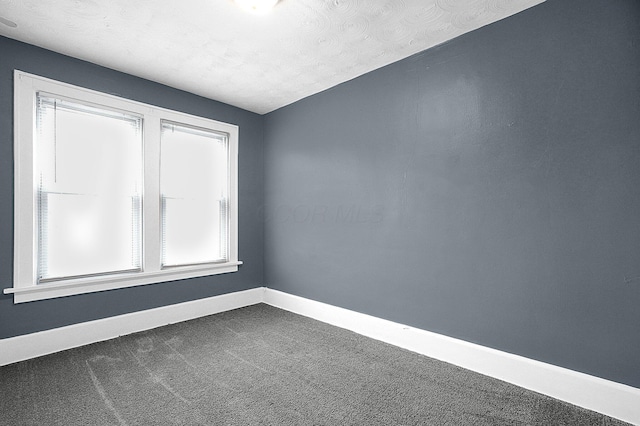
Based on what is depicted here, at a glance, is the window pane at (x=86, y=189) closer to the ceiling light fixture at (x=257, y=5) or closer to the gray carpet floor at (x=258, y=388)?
the gray carpet floor at (x=258, y=388)

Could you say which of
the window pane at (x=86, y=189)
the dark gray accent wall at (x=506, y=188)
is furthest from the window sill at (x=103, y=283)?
the dark gray accent wall at (x=506, y=188)

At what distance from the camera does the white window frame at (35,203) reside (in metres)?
2.60

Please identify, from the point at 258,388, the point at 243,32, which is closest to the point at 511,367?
the point at 258,388

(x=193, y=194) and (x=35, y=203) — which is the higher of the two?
(x=193, y=194)

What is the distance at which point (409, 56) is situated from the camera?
A: 9.34 feet

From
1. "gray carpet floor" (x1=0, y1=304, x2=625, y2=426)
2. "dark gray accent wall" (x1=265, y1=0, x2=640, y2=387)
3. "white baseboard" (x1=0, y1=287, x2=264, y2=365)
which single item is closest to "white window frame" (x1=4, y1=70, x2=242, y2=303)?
"white baseboard" (x1=0, y1=287, x2=264, y2=365)

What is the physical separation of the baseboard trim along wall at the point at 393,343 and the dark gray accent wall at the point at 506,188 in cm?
8

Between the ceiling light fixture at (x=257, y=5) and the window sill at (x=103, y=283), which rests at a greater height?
the ceiling light fixture at (x=257, y=5)

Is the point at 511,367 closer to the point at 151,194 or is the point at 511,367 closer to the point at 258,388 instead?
the point at 258,388

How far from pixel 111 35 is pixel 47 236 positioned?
1.86 m

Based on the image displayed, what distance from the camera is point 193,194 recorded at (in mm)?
3803

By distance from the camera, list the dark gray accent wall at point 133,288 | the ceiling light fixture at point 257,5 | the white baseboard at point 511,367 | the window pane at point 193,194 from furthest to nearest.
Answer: the window pane at point 193,194
the dark gray accent wall at point 133,288
the ceiling light fixture at point 257,5
the white baseboard at point 511,367

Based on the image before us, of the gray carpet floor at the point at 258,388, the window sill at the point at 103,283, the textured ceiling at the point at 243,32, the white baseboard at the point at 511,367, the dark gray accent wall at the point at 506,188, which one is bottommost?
the gray carpet floor at the point at 258,388

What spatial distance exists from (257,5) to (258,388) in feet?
8.79
